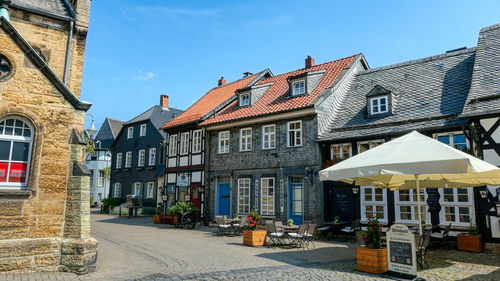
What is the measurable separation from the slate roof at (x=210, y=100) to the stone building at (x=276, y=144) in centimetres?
141

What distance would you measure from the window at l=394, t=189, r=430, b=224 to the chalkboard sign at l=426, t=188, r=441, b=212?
195mm

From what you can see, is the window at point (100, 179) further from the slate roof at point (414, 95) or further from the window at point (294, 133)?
the slate roof at point (414, 95)

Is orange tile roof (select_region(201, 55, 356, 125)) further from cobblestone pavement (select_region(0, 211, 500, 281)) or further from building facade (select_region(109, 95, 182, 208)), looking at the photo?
building facade (select_region(109, 95, 182, 208))

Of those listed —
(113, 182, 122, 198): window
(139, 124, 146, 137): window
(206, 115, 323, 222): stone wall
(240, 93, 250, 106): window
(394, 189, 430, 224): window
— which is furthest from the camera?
(113, 182, 122, 198): window

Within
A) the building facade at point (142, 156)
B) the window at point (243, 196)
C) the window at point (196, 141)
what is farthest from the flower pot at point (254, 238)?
the building facade at point (142, 156)

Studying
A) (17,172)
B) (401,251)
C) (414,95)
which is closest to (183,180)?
(414,95)

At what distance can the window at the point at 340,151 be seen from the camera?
15.0m

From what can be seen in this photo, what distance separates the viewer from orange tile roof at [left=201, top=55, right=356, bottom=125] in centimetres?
1695

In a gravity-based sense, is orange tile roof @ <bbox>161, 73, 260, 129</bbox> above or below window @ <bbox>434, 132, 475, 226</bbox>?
above

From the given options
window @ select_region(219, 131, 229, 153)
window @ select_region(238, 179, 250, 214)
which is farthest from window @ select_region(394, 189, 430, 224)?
window @ select_region(219, 131, 229, 153)

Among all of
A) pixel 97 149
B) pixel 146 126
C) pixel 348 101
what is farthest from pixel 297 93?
pixel 97 149

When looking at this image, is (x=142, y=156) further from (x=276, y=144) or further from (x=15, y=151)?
(x=15, y=151)

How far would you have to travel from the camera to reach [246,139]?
18391 millimetres

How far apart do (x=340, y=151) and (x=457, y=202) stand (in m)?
4.69
